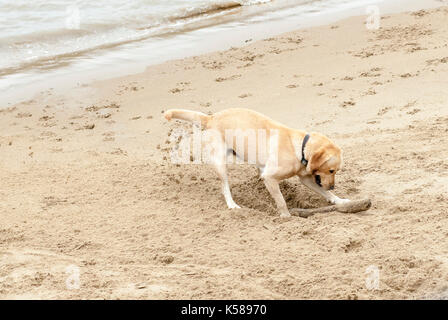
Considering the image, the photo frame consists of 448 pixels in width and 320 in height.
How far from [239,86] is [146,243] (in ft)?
15.2

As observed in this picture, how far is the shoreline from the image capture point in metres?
9.92

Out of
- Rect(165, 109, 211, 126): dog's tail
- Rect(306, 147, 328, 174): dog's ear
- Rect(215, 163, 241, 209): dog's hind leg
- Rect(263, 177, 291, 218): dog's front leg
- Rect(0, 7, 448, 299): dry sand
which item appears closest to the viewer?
Rect(0, 7, 448, 299): dry sand

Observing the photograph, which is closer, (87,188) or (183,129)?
(87,188)

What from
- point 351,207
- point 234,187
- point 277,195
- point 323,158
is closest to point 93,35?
point 234,187

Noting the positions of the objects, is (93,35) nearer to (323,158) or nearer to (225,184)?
(225,184)

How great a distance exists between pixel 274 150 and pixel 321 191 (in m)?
0.66

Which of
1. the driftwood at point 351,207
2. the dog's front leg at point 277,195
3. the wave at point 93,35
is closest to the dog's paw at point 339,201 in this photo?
the driftwood at point 351,207

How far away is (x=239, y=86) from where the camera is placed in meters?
9.09

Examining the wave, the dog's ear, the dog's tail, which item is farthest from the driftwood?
the wave

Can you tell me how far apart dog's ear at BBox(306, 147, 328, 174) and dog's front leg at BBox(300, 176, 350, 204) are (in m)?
0.42

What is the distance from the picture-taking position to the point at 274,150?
18.0ft

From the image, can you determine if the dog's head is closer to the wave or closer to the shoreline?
the shoreline

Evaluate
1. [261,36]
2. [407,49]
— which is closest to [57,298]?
[407,49]
